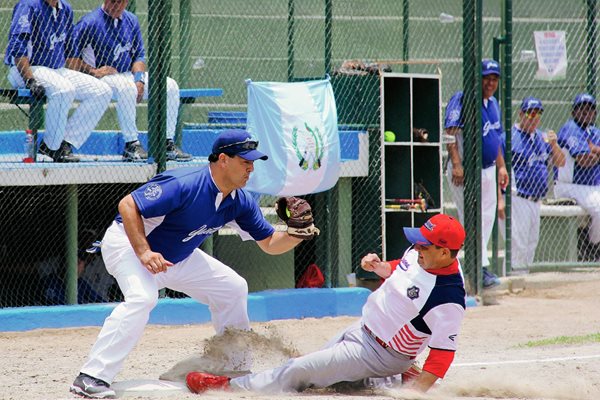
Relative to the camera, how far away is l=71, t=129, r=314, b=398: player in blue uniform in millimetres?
5773

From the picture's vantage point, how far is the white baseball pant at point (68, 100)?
886cm

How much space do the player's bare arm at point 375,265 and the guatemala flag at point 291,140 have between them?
11.3 ft

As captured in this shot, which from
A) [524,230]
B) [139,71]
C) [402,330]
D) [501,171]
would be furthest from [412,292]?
[524,230]

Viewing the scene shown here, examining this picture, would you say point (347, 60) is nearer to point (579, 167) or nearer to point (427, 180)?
point (427, 180)

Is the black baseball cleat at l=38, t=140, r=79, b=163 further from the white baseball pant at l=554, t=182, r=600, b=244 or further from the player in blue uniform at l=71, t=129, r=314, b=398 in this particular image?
the white baseball pant at l=554, t=182, r=600, b=244

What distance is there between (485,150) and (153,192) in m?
5.62

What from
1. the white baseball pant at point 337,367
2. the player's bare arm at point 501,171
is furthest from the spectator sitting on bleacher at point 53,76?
the player's bare arm at point 501,171

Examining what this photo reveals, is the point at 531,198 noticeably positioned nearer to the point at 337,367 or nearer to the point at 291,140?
the point at 291,140

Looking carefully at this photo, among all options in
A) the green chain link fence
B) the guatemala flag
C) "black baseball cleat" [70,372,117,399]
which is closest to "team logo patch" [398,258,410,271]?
"black baseball cleat" [70,372,117,399]

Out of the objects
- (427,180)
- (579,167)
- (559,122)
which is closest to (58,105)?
(427,180)

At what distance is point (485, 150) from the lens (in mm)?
10875

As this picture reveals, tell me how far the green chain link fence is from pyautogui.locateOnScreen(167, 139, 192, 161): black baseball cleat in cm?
7

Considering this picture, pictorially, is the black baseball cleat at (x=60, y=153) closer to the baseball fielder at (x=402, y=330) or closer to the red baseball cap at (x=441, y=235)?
the baseball fielder at (x=402, y=330)

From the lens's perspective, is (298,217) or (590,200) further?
(590,200)
